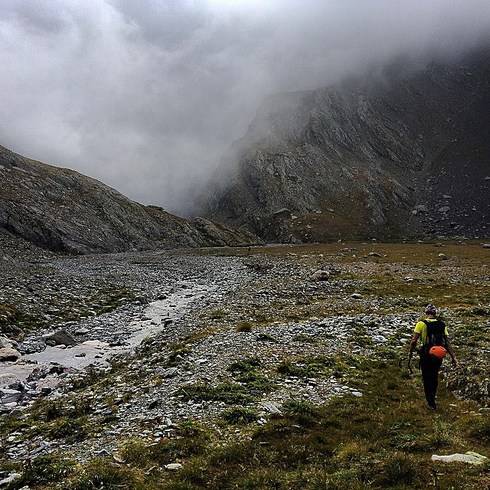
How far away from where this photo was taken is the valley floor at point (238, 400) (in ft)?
34.3

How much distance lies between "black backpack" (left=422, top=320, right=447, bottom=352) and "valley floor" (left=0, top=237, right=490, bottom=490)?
2179 millimetres

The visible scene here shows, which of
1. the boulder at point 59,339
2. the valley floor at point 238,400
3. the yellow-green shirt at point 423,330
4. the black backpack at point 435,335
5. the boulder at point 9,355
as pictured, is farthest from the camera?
the boulder at point 59,339

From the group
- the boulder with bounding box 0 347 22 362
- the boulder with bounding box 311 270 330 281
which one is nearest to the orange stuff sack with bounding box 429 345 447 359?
the boulder with bounding box 0 347 22 362

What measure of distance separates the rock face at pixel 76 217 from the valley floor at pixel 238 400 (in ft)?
309

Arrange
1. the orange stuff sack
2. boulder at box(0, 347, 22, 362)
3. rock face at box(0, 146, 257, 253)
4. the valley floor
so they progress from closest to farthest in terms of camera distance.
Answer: the valley floor
the orange stuff sack
boulder at box(0, 347, 22, 362)
rock face at box(0, 146, 257, 253)

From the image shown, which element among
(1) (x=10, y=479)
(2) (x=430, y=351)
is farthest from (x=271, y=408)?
(1) (x=10, y=479)

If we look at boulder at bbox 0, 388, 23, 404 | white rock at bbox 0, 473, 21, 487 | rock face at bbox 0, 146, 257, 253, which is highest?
rock face at bbox 0, 146, 257, 253

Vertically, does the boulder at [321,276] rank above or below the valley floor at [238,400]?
above

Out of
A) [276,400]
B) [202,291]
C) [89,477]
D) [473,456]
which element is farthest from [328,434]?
[202,291]

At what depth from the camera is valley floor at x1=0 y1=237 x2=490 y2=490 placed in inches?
412

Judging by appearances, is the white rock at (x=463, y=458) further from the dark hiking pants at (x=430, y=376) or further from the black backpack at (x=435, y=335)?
the black backpack at (x=435, y=335)

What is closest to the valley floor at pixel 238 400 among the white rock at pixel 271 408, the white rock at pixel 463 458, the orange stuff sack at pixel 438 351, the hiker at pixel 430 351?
the white rock at pixel 271 408

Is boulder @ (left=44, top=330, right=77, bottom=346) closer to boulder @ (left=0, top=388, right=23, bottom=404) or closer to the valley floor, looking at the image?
the valley floor

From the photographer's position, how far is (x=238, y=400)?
50.0 feet
